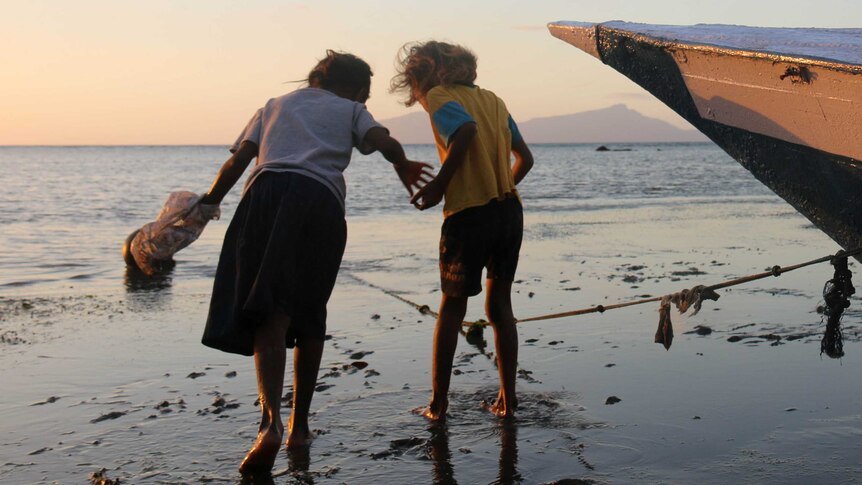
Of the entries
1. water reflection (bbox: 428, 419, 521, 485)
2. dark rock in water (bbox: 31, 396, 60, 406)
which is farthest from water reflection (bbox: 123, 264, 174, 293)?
water reflection (bbox: 428, 419, 521, 485)

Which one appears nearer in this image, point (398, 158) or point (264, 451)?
point (264, 451)

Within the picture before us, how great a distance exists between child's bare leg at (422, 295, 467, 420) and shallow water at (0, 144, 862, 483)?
0.11 meters

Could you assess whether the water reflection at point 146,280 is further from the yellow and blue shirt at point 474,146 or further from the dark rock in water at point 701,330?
the yellow and blue shirt at point 474,146

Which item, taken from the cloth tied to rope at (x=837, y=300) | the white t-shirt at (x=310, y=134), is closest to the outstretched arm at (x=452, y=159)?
the white t-shirt at (x=310, y=134)

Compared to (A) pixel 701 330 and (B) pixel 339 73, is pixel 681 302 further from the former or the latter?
(A) pixel 701 330

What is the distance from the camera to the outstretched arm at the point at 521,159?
194 inches

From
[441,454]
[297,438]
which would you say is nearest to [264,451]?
[297,438]

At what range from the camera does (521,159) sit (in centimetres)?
501

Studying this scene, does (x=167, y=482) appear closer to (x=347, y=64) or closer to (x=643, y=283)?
(x=347, y=64)

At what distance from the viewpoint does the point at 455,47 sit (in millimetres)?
4633

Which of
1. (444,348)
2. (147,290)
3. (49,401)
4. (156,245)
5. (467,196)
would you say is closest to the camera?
(467,196)

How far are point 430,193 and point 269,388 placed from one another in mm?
1124

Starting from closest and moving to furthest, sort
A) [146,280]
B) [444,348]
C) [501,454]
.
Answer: [501,454]
[444,348]
[146,280]

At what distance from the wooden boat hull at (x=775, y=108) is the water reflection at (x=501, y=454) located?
5.68 feet
